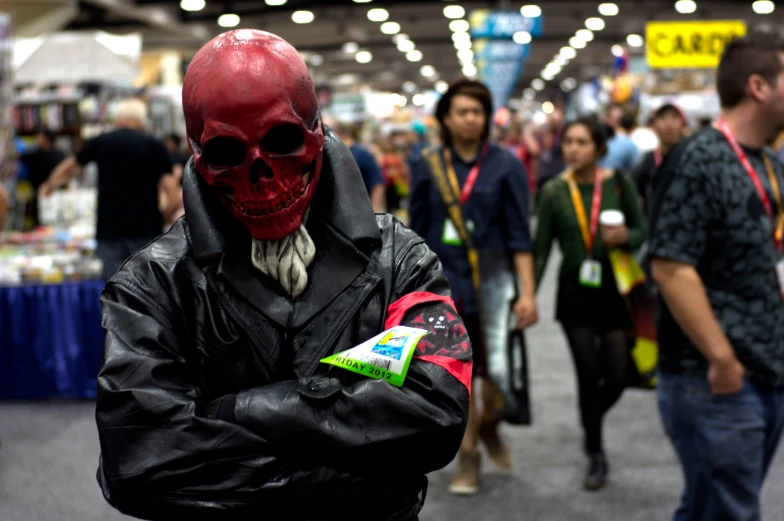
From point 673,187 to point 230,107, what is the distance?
5.24 ft

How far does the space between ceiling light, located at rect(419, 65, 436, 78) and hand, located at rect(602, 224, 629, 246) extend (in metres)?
33.5

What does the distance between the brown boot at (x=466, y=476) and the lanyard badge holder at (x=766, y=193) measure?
202 cm

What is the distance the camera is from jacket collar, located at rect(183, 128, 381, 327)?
4.52 feet

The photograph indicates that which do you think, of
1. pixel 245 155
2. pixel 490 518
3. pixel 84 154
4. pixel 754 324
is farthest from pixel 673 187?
pixel 84 154

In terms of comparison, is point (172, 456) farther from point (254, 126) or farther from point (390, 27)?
point (390, 27)

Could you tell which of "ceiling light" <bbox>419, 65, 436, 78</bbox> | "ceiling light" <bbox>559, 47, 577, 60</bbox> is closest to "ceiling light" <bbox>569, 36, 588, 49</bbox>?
"ceiling light" <bbox>559, 47, 577, 60</bbox>

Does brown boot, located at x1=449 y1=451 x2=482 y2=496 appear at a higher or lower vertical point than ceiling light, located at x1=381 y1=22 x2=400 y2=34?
lower

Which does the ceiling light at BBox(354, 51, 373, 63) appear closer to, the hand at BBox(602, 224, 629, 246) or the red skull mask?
the hand at BBox(602, 224, 629, 246)

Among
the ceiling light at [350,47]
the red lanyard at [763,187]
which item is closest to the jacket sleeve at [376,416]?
the red lanyard at [763,187]

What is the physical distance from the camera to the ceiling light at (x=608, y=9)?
786 inches

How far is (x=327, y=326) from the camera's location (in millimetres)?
1387

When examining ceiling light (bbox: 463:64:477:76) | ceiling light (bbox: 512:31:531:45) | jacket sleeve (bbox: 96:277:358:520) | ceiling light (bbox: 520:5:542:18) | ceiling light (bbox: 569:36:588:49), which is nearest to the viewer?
jacket sleeve (bbox: 96:277:358:520)

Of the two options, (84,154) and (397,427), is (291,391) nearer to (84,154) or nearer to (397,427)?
(397,427)

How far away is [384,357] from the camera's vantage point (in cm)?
132
